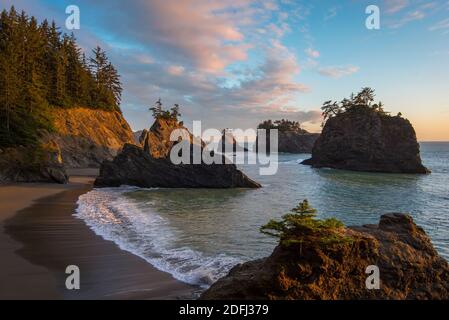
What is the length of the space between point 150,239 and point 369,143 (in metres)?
72.9

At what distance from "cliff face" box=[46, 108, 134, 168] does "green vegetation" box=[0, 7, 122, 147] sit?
7.76ft

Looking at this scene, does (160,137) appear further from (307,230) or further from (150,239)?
(307,230)

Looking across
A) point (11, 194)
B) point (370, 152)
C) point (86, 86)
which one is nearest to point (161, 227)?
point (11, 194)

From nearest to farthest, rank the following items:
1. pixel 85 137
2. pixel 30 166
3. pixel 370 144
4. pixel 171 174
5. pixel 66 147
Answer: pixel 30 166, pixel 171 174, pixel 66 147, pixel 85 137, pixel 370 144

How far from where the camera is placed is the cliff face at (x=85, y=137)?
56062mm

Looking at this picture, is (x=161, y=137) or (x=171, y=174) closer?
(x=171, y=174)

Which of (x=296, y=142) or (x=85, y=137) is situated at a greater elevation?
(x=296, y=142)

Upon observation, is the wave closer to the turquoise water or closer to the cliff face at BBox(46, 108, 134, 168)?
the turquoise water

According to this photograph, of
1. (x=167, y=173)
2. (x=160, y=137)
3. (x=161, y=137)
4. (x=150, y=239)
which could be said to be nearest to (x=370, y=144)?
(x=161, y=137)

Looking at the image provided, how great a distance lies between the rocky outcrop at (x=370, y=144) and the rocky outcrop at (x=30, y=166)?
64.0 metres

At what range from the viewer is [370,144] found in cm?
7681

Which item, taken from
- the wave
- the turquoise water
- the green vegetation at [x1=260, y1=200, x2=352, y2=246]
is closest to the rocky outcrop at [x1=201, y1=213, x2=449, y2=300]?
the green vegetation at [x1=260, y1=200, x2=352, y2=246]

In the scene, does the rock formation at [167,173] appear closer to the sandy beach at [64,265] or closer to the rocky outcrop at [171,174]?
the rocky outcrop at [171,174]

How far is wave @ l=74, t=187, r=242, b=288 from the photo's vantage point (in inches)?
445
